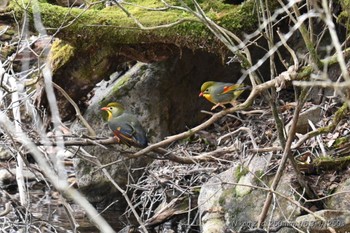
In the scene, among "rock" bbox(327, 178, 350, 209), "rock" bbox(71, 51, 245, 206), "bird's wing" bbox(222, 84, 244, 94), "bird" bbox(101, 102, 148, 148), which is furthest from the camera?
"rock" bbox(71, 51, 245, 206)

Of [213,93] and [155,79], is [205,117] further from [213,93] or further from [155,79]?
[213,93]

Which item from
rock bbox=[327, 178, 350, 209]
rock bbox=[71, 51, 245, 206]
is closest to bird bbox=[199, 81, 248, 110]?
rock bbox=[327, 178, 350, 209]

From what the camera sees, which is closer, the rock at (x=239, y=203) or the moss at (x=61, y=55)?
the rock at (x=239, y=203)

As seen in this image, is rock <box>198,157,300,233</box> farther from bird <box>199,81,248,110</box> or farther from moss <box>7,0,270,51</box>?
moss <box>7,0,270,51</box>

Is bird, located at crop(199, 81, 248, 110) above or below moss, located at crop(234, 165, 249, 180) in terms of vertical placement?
above

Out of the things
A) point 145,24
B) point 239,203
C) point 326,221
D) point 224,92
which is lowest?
point 239,203

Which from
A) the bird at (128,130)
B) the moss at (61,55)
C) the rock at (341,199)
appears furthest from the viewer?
the moss at (61,55)

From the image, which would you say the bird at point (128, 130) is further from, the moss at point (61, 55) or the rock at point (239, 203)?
the moss at point (61, 55)

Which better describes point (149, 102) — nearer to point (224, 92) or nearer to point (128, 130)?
point (224, 92)

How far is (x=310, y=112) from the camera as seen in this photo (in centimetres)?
738

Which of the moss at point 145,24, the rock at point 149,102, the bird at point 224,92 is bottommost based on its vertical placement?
the rock at point 149,102

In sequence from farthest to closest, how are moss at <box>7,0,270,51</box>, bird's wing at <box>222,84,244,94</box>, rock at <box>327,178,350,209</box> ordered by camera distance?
moss at <box>7,0,270,51</box>
bird's wing at <box>222,84,244,94</box>
rock at <box>327,178,350,209</box>

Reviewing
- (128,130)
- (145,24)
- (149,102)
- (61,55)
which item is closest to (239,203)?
(128,130)

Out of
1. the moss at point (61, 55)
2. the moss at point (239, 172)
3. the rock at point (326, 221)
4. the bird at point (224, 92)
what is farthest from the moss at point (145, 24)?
the rock at point (326, 221)
